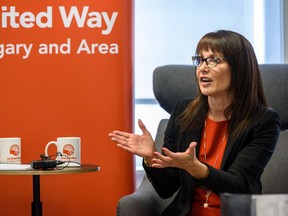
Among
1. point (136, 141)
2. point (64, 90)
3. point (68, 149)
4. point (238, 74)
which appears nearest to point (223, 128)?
point (238, 74)

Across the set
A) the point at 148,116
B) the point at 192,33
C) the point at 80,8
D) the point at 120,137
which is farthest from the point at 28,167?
the point at 192,33

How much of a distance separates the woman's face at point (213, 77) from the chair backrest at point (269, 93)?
41cm

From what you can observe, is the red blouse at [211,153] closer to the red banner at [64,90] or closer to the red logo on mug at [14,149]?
the red banner at [64,90]

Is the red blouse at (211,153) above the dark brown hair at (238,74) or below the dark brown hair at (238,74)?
below

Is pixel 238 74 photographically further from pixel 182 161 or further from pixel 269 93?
pixel 182 161

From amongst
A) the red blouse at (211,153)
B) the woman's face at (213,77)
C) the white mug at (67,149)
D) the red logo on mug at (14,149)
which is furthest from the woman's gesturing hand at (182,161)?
the red logo on mug at (14,149)

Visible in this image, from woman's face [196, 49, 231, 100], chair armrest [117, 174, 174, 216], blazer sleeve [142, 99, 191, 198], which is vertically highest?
woman's face [196, 49, 231, 100]

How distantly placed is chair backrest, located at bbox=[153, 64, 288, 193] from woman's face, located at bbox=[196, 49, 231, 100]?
413 mm

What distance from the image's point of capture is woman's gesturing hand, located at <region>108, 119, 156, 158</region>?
6.00 feet

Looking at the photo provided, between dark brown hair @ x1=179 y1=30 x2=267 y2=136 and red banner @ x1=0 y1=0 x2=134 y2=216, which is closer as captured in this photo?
dark brown hair @ x1=179 y1=30 x2=267 y2=136

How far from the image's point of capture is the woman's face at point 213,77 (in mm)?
2012

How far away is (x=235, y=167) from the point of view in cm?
194

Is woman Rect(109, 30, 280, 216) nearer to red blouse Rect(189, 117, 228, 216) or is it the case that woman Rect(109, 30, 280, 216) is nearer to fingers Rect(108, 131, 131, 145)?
red blouse Rect(189, 117, 228, 216)

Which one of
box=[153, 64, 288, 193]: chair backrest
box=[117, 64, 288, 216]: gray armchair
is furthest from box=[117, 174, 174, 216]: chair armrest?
box=[153, 64, 288, 193]: chair backrest
